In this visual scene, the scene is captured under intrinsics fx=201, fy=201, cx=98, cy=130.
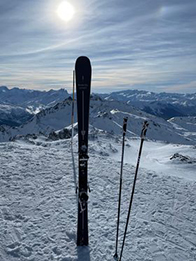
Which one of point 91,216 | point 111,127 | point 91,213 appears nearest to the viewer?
point 91,216

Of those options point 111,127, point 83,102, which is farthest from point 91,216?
point 111,127

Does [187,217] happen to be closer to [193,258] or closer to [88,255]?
[193,258]

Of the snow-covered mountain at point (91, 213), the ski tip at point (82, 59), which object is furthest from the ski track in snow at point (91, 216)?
the ski tip at point (82, 59)

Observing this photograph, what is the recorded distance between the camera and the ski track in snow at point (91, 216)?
6848 millimetres

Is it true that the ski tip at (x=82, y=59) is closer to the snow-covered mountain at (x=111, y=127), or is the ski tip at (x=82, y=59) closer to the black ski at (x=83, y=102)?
the black ski at (x=83, y=102)

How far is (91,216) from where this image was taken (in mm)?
8852

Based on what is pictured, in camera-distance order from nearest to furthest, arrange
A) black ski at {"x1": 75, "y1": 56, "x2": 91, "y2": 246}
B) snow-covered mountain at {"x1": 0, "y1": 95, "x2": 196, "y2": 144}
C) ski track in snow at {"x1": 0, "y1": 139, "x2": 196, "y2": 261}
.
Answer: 1. black ski at {"x1": 75, "y1": 56, "x2": 91, "y2": 246}
2. ski track in snow at {"x1": 0, "y1": 139, "x2": 196, "y2": 261}
3. snow-covered mountain at {"x1": 0, "y1": 95, "x2": 196, "y2": 144}

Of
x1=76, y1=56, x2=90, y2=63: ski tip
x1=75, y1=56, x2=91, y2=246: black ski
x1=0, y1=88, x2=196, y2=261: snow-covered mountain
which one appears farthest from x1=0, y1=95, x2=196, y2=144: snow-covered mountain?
x1=76, y1=56, x2=90, y2=63: ski tip

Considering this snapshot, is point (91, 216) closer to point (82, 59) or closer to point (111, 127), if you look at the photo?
point (82, 59)

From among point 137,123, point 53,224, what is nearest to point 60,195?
point 53,224

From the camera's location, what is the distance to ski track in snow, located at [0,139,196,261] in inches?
270

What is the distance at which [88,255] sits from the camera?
666cm

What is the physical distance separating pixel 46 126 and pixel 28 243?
595ft

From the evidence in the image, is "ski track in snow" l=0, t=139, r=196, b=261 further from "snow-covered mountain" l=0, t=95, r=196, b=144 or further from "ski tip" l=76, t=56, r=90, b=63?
"snow-covered mountain" l=0, t=95, r=196, b=144
